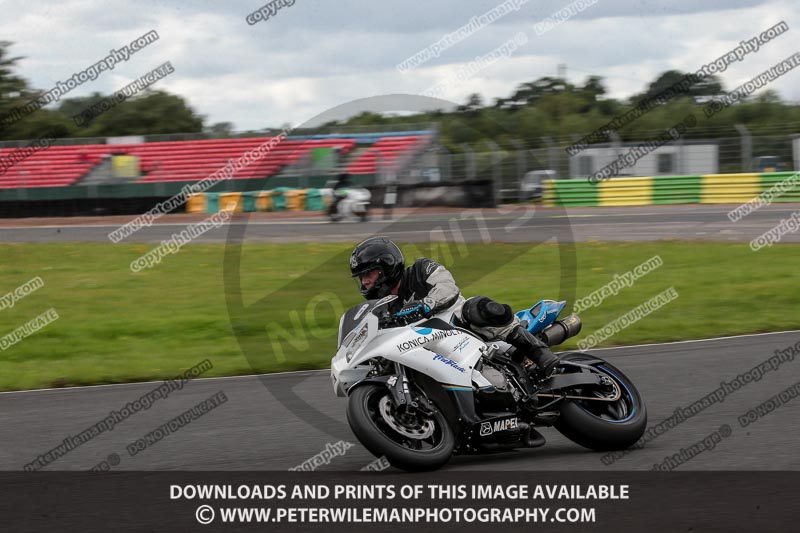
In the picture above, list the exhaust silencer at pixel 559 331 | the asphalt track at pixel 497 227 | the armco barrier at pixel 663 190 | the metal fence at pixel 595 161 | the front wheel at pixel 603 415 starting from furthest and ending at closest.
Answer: the armco barrier at pixel 663 190, the metal fence at pixel 595 161, the asphalt track at pixel 497 227, the exhaust silencer at pixel 559 331, the front wheel at pixel 603 415

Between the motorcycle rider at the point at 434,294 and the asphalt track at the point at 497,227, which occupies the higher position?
the motorcycle rider at the point at 434,294

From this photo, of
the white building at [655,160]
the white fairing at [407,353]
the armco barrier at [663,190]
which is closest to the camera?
the white fairing at [407,353]

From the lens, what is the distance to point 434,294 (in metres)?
6.33

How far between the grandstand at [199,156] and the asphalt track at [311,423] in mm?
26905

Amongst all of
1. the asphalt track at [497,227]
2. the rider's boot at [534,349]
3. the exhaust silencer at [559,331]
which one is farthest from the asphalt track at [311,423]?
the asphalt track at [497,227]

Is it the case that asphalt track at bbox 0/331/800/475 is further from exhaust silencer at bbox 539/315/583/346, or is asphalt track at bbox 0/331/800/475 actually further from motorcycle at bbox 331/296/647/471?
exhaust silencer at bbox 539/315/583/346

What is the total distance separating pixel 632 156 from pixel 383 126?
969cm

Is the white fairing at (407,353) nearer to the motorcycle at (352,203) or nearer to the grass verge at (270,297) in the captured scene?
the grass verge at (270,297)

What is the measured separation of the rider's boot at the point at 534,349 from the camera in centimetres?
650

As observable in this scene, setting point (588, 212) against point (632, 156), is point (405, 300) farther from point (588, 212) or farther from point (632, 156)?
point (632, 156)

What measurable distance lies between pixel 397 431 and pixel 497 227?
782 inches

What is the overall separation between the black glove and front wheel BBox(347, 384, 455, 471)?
1.49ft

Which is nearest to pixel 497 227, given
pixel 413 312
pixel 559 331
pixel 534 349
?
pixel 559 331

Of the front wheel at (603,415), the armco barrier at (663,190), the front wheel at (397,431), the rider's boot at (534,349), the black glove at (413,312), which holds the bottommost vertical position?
the armco barrier at (663,190)
